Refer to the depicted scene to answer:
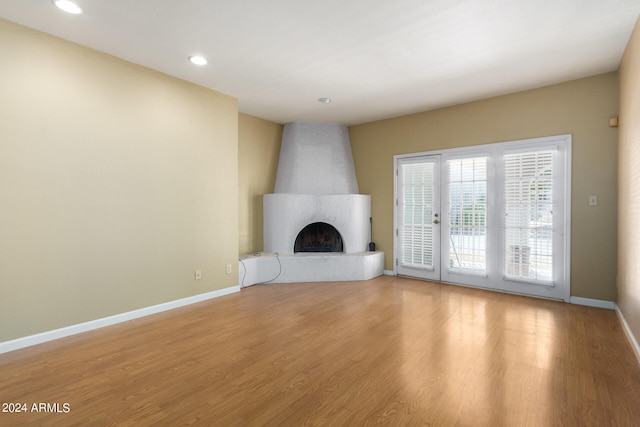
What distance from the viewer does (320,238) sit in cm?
566

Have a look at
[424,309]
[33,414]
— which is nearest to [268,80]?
[424,309]

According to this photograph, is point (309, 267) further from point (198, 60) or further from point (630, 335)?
point (630, 335)

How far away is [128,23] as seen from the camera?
268 centimetres

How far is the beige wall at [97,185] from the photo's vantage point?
2691 mm

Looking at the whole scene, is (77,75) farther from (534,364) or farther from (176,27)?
(534,364)

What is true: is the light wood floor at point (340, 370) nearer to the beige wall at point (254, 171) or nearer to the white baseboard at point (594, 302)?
the white baseboard at point (594, 302)

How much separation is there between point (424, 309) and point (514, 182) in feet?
6.92

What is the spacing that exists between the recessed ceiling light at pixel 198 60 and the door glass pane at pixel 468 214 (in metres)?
3.57

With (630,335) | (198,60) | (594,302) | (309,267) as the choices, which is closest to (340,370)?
(630,335)

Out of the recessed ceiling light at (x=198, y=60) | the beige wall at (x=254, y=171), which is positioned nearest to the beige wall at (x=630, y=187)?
the recessed ceiling light at (x=198, y=60)

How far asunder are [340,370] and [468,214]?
129 inches

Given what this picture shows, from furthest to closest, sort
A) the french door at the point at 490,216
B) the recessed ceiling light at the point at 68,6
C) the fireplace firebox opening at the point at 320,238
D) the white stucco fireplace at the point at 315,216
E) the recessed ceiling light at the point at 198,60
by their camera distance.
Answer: the fireplace firebox opening at the point at 320,238
the white stucco fireplace at the point at 315,216
the french door at the point at 490,216
the recessed ceiling light at the point at 198,60
the recessed ceiling light at the point at 68,6

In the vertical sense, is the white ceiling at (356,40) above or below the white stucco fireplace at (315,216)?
above

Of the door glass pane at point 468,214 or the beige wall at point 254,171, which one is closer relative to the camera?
the door glass pane at point 468,214
